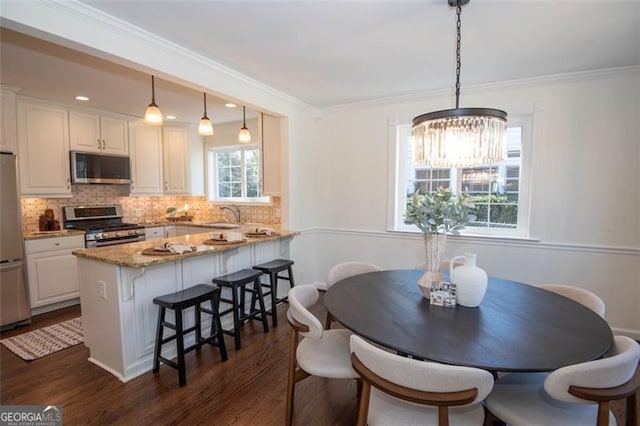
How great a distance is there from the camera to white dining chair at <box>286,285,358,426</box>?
66.2 inches

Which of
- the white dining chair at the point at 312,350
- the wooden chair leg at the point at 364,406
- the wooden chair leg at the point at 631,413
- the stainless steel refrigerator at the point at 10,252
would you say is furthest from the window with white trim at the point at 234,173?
the wooden chair leg at the point at 631,413

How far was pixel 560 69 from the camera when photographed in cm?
288

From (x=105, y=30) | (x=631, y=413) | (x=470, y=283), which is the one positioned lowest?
(x=631, y=413)

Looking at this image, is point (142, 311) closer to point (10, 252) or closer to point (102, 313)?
point (102, 313)

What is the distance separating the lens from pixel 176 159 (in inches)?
204

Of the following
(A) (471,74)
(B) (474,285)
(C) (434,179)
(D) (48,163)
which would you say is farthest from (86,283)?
(A) (471,74)

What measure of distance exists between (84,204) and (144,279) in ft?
9.30

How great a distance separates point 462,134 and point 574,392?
1.32m

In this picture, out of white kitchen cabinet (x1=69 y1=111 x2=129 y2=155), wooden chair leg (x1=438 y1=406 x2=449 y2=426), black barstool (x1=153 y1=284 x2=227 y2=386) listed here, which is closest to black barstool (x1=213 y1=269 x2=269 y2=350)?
black barstool (x1=153 y1=284 x2=227 y2=386)

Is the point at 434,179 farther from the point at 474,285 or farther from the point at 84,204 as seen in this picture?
the point at 84,204

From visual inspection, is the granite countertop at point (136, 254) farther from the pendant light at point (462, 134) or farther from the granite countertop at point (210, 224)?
the pendant light at point (462, 134)

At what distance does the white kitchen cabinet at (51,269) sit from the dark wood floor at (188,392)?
93 cm

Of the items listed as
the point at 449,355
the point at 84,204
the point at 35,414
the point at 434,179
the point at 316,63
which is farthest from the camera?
the point at 84,204

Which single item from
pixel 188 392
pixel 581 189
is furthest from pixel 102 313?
pixel 581 189
